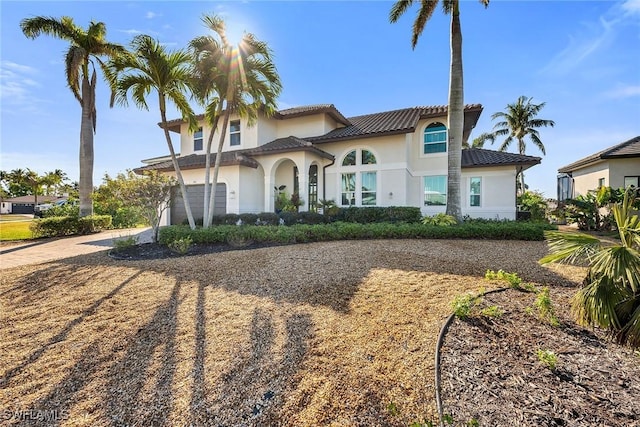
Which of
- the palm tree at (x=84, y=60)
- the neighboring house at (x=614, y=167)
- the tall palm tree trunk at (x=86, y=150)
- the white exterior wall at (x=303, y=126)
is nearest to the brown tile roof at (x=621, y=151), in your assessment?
the neighboring house at (x=614, y=167)

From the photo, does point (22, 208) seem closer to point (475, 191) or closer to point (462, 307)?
point (475, 191)

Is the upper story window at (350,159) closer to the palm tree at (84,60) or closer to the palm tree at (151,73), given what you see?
the palm tree at (151,73)

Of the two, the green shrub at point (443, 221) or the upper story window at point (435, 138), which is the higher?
the upper story window at point (435, 138)

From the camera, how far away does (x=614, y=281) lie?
10.5 feet

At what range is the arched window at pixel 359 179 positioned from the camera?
1516 cm

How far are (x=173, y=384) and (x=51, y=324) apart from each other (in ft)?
10.4

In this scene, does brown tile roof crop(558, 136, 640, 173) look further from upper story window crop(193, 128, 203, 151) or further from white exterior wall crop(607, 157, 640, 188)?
upper story window crop(193, 128, 203, 151)

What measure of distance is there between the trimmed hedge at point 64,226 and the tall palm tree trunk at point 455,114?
1962 centimetres

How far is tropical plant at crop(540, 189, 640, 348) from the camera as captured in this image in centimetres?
311

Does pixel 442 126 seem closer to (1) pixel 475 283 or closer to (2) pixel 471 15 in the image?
(2) pixel 471 15

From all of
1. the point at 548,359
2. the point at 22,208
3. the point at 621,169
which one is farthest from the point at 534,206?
the point at 22,208

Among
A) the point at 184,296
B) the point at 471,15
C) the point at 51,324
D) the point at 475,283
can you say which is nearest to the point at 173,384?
the point at 184,296

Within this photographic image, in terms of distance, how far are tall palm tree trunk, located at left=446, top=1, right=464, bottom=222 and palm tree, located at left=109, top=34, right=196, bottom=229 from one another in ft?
36.4

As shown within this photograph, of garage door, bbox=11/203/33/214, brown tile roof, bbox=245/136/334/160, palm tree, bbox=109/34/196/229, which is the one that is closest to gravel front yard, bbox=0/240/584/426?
palm tree, bbox=109/34/196/229
